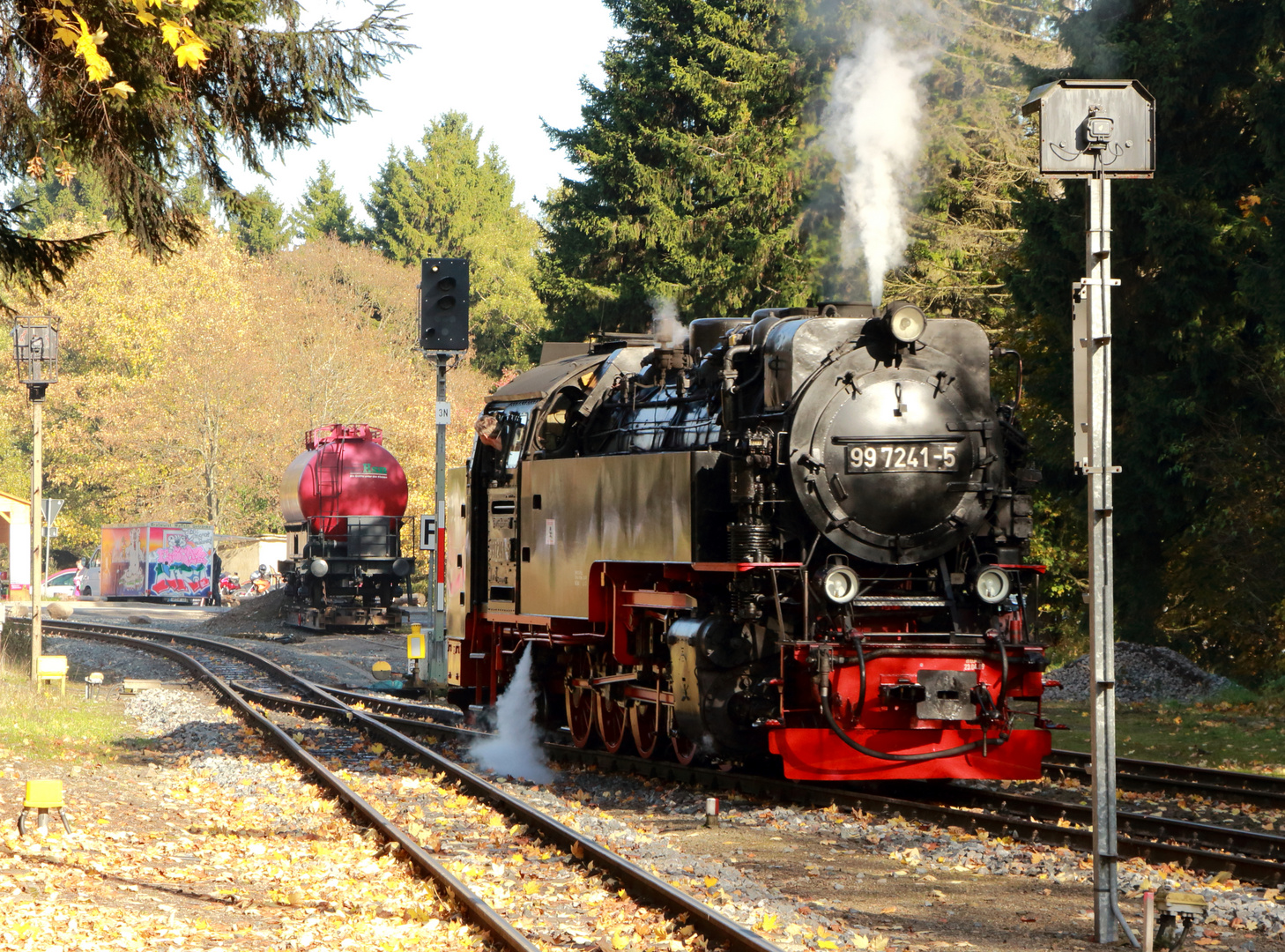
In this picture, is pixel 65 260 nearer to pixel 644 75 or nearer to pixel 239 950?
pixel 239 950

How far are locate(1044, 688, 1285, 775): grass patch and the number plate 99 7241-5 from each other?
4324mm

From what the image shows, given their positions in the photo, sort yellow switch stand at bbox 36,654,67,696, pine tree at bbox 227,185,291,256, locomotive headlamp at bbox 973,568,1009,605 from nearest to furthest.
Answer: locomotive headlamp at bbox 973,568,1009,605 → yellow switch stand at bbox 36,654,67,696 → pine tree at bbox 227,185,291,256

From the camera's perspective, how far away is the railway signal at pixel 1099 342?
6.73 meters

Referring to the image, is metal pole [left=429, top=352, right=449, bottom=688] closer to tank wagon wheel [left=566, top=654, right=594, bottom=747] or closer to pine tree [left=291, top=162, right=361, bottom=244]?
tank wagon wheel [left=566, top=654, right=594, bottom=747]

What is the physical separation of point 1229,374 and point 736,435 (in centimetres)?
993

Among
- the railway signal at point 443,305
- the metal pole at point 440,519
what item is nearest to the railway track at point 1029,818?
the metal pole at point 440,519

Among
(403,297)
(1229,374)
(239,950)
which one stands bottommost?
(239,950)

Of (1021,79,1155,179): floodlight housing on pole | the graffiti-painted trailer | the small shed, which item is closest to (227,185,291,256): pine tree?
the small shed

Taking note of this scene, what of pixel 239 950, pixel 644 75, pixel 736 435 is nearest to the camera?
pixel 239 950

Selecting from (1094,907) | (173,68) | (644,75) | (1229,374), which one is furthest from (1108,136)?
(644,75)

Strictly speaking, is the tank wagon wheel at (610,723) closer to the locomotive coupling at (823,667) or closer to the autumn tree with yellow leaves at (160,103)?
the locomotive coupling at (823,667)

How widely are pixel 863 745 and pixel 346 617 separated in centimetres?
2270

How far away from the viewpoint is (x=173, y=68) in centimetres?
1055

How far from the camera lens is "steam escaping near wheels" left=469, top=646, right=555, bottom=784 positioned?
1341cm
